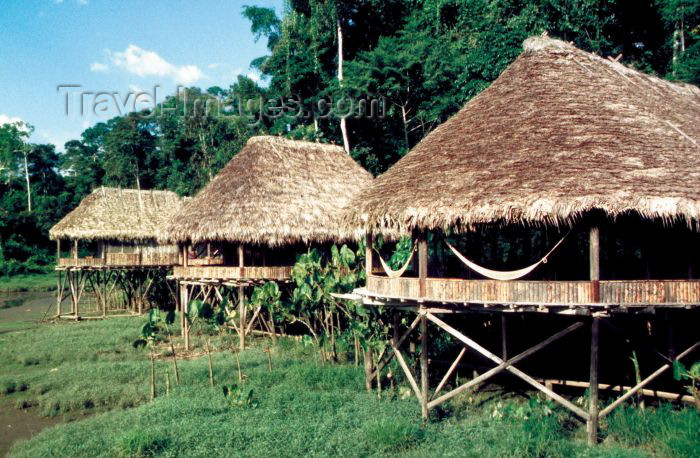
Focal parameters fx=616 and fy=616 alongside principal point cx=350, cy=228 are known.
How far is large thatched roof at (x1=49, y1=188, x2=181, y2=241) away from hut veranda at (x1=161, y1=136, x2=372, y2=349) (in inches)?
251

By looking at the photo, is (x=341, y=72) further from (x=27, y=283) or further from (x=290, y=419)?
(x=27, y=283)

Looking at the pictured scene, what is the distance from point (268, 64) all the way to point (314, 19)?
13.6 feet

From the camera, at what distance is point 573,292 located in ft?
26.2

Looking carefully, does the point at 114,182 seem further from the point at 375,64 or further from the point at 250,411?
the point at 250,411

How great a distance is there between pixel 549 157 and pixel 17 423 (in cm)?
993

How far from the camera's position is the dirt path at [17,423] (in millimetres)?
9969

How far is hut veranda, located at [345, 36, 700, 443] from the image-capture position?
799 centimetres

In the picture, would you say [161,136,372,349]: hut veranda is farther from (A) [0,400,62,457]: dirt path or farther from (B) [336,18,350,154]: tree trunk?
(B) [336,18,350,154]: tree trunk

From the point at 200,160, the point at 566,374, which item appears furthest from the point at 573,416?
the point at 200,160

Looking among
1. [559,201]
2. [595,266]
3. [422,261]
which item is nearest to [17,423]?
[422,261]

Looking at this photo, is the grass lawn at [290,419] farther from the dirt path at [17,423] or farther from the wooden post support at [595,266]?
the wooden post support at [595,266]

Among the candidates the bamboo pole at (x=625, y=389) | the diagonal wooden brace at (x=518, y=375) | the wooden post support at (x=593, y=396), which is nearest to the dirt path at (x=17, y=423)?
the diagonal wooden brace at (x=518, y=375)

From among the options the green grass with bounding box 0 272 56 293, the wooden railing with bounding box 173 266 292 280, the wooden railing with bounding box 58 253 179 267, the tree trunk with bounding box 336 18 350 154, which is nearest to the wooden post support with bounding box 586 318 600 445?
the wooden railing with bounding box 173 266 292 280

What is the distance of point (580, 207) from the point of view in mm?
7887
